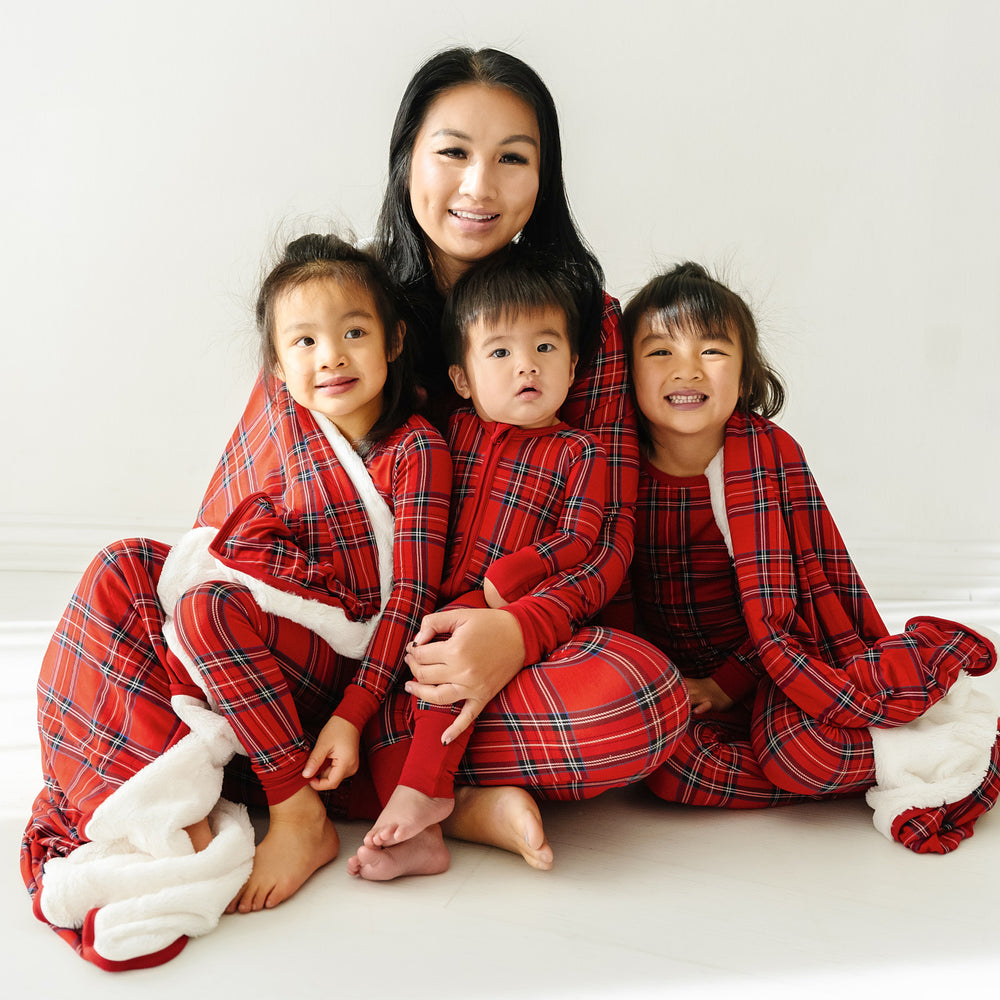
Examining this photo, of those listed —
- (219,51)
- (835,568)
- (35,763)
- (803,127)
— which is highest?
(219,51)

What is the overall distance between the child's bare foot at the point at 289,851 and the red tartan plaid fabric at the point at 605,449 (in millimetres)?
391

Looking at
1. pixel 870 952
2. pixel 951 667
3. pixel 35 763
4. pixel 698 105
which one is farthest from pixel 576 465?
pixel 698 105

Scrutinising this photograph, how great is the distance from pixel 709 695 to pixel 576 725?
0.37m

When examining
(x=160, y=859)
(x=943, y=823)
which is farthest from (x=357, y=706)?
(x=943, y=823)

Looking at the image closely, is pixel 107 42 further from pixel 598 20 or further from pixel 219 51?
pixel 598 20

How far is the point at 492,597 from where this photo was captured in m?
1.44

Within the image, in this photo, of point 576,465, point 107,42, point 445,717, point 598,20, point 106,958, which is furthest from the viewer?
point 107,42

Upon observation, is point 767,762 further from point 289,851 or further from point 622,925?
point 289,851

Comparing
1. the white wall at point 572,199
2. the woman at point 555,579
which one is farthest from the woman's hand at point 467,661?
the white wall at point 572,199

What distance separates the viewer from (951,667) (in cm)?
145

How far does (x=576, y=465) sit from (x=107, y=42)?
193 cm

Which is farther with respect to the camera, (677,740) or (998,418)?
(998,418)

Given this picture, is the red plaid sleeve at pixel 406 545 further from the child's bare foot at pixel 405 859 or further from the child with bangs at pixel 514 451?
the child's bare foot at pixel 405 859

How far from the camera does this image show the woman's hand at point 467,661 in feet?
4.41
